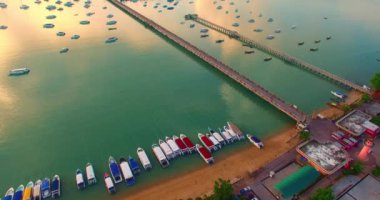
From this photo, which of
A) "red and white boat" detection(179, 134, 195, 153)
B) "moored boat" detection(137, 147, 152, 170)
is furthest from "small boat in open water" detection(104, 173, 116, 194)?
"red and white boat" detection(179, 134, 195, 153)

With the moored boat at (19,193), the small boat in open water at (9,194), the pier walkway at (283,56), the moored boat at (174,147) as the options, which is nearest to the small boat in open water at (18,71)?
the small boat in open water at (9,194)

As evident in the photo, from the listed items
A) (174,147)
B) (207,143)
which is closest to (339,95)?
(207,143)

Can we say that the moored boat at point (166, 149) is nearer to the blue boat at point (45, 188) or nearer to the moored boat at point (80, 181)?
the moored boat at point (80, 181)

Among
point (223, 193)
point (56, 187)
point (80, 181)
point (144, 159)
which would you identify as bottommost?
point (56, 187)

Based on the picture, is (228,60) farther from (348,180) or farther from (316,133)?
(348,180)

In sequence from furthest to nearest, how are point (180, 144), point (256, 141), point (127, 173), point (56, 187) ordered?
point (256, 141) → point (180, 144) → point (127, 173) → point (56, 187)

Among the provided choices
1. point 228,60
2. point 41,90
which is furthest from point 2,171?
point 228,60

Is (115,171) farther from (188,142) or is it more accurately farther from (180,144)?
(188,142)
